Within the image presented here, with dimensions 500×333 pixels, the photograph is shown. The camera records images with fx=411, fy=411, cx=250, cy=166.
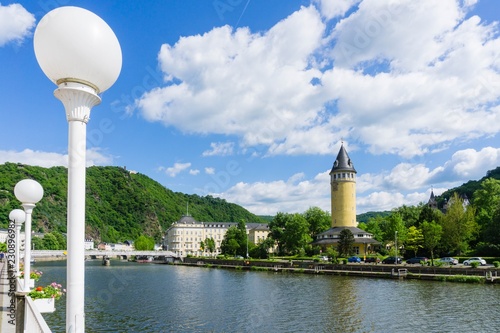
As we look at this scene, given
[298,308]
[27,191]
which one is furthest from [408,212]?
[27,191]

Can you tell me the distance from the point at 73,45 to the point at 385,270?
5455cm

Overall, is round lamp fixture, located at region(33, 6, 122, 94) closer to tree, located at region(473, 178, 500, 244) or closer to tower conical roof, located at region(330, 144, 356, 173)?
tree, located at region(473, 178, 500, 244)

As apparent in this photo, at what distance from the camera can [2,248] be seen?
9006cm

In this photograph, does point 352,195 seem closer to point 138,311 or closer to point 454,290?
point 454,290

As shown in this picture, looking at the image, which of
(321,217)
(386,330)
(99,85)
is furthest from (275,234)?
(99,85)

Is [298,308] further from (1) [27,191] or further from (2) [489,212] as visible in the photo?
(2) [489,212]

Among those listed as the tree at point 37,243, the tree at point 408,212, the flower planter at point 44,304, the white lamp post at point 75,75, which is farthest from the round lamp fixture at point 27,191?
the tree at point 37,243

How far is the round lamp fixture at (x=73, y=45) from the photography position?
3.93 m

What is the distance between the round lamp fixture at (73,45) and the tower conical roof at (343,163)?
91.1 metres

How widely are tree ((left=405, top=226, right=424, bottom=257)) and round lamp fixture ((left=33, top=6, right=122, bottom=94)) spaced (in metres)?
67.9

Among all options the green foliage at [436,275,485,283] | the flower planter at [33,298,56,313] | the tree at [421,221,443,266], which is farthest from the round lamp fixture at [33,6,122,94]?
the tree at [421,221,443,266]

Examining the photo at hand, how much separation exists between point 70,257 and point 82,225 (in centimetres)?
31

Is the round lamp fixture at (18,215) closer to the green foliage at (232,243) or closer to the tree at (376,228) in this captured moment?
the tree at (376,228)

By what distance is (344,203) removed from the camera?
91.3 metres
